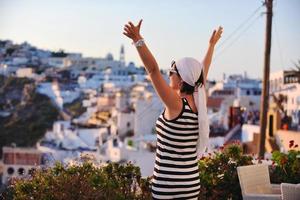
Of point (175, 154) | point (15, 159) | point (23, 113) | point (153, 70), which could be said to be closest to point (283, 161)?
point (175, 154)

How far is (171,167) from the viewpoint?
347cm

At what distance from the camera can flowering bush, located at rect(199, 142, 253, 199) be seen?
18.1ft

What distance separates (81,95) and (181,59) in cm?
8688

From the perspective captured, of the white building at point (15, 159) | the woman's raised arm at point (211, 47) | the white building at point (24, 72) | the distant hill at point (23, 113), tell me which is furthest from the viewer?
the white building at point (24, 72)

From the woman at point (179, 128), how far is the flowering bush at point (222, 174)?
1.90m

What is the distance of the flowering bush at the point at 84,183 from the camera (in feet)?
15.8

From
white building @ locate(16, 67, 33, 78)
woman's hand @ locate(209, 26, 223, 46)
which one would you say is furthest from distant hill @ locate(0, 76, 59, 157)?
woman's hand @ locate(209, 26, 223, 46)

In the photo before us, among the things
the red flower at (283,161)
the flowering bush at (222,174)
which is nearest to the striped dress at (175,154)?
the flowering bush at (222,174)

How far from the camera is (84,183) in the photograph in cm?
498

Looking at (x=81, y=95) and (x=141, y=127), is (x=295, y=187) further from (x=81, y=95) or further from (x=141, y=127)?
(x=81, y=95)

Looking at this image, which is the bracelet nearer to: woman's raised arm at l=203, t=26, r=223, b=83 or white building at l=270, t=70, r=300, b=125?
woman's raised arm at l=203, t=26, r=223, b=83

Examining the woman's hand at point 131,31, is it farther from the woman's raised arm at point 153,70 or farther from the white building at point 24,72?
the white building at point 24,72

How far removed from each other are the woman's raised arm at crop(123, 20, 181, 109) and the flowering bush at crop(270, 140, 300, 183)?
2.74 metres

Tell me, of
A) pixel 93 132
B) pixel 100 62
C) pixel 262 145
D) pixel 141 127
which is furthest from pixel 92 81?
pixel 262 145
